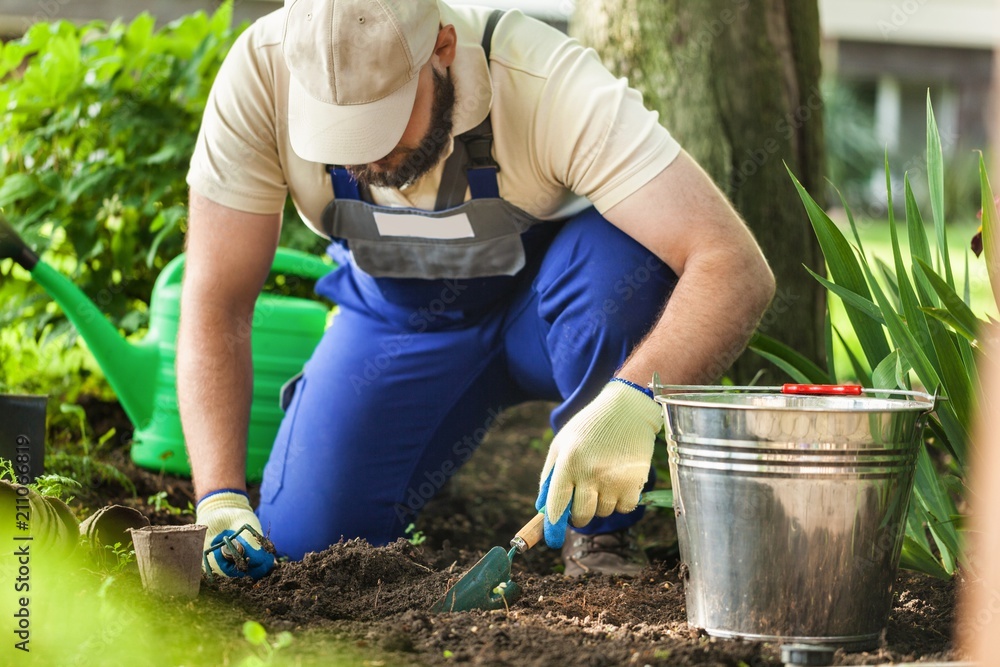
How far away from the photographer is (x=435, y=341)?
7.37ft

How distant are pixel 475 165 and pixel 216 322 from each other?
24.6 inches

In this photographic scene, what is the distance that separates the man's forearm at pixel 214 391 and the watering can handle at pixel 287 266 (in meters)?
0.51

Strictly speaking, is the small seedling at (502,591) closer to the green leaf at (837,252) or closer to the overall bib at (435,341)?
the overall bib at (435,341)

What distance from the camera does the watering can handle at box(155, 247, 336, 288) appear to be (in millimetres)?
2518

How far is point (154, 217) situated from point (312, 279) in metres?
0.48

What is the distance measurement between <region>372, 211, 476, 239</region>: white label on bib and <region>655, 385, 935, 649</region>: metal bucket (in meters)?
0.79

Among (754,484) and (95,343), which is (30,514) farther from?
(95,343)

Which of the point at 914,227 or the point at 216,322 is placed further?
the point at 216,322

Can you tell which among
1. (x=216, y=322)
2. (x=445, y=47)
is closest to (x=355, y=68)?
(x=445, y=47)

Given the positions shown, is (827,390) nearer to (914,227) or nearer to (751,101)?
(914,227)

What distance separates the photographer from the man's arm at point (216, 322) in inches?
77.4

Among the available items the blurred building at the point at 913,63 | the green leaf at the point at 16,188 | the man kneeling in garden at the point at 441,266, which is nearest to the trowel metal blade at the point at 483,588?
the man kneeling in garden at the point at 441,266

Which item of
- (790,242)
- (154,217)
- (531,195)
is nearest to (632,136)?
(531,195)

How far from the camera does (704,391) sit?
5.25ft
